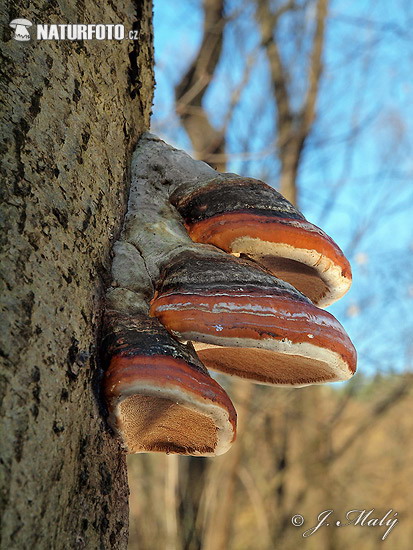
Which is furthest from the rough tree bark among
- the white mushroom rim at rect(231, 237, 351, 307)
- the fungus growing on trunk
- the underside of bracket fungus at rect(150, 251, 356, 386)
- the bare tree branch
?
the bare tree branch

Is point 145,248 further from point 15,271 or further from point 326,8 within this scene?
point 326,8

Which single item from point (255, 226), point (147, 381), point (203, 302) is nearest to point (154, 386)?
point (147, 381)

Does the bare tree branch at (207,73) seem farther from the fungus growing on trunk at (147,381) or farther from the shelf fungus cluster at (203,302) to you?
the fungus growing on trunk at (147,381)

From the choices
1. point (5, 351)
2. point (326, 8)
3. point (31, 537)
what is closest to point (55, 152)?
point (5, 351)

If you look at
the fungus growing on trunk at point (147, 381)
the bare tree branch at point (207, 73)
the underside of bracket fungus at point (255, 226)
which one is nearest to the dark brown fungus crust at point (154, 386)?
the fungus growing on trunk at point (147, 381)

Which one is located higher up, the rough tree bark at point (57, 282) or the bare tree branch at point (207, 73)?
the bare tree branch at point (207, 73)

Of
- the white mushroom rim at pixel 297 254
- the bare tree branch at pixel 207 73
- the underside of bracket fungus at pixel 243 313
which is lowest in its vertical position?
the underside of bracket fungus at pixel 243 313

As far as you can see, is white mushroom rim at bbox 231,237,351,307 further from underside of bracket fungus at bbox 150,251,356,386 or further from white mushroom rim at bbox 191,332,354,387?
white mushroom rim at bbox 191,332,354,387
